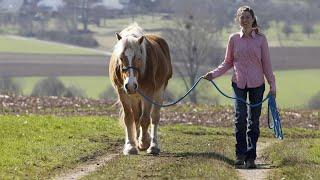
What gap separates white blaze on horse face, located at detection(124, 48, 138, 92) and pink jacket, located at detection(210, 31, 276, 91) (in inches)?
72.1

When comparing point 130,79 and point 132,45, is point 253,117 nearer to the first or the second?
point 130,79

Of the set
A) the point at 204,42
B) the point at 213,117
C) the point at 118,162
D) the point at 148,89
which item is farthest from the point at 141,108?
the point at 204,42

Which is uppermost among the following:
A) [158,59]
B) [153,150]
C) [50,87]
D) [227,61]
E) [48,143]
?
[227,61]

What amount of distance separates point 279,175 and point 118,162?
295cm

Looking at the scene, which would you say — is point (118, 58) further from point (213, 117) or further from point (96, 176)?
point (213, 117)

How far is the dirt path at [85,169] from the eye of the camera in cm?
1535

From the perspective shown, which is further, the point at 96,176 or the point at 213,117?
the point at 213,117

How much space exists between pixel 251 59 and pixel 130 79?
7.23 feet

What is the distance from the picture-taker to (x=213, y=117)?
30.5 metres

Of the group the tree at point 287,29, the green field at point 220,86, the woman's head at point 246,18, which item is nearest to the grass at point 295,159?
the woman's head at point 246,18

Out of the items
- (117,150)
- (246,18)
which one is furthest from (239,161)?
(117,150)

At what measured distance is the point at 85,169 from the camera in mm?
16250

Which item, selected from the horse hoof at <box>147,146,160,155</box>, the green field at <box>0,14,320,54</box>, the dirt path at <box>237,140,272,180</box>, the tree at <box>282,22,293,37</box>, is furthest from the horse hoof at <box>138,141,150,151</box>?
the tree at <box>282,22,293,37</box>

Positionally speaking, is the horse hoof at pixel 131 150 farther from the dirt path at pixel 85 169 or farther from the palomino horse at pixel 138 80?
the dirt path at pixel 85 169
